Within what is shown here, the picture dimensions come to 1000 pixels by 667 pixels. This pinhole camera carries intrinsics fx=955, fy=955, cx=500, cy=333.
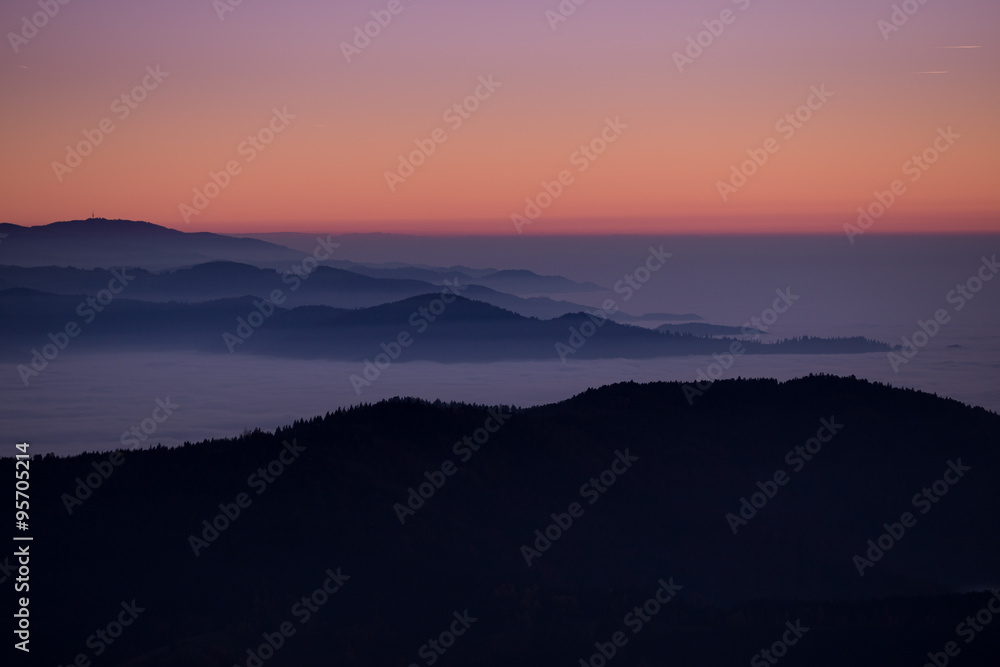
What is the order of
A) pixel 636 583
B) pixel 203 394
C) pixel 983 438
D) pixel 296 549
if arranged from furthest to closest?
pixel 203 394 → pixel 983 438 → pixel 636 583 → pixel 296 549

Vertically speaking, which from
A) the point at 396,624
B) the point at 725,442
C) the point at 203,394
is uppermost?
the point at 396,624

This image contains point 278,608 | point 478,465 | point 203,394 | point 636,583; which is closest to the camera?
point 278,608

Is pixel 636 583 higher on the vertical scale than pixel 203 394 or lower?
higher

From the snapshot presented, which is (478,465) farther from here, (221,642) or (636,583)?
(221,642)

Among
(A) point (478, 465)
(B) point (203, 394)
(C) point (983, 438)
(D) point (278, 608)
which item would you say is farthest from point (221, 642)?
(B) point (203, 394)

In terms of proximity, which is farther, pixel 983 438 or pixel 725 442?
pixel 983 438

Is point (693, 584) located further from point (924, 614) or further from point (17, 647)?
point (17, 647)
